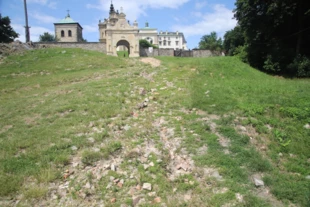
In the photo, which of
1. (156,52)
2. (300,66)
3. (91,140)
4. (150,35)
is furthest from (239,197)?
(150,35)

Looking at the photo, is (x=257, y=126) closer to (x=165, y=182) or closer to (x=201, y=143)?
(x=201, y=143)

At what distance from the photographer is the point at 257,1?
16.2m

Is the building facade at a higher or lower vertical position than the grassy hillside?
higher

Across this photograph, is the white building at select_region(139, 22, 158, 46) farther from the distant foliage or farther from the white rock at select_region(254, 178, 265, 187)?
the white rock at select_region(254, 178, 265, 187)

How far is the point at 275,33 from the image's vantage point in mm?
18688

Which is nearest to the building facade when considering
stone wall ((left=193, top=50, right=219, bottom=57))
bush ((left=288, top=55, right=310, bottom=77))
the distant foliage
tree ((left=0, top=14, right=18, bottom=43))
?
tree ((left=0, top=14, right=18, bottom=43))

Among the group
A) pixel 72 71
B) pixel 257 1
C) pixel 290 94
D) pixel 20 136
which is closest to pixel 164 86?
pixel 290 94

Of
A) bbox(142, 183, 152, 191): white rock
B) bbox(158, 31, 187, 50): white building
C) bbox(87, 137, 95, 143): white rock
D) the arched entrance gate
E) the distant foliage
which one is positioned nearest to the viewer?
bbox(142, 183, 152, 191): white rock

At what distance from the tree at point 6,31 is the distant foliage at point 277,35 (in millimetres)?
39860

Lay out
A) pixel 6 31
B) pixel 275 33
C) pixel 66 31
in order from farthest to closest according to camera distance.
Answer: pixel 66 31
pixel 6 31
pixel 275 33

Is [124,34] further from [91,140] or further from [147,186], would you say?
[147,186]

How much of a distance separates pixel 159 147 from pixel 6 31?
147ft

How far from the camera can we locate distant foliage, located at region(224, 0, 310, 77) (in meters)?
15.6

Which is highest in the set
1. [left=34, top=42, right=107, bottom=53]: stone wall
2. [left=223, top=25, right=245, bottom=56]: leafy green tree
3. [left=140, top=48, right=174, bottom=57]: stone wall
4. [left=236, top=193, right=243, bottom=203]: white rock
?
[left=223, top=25, right=245, bottom=56]: leafy green tree
